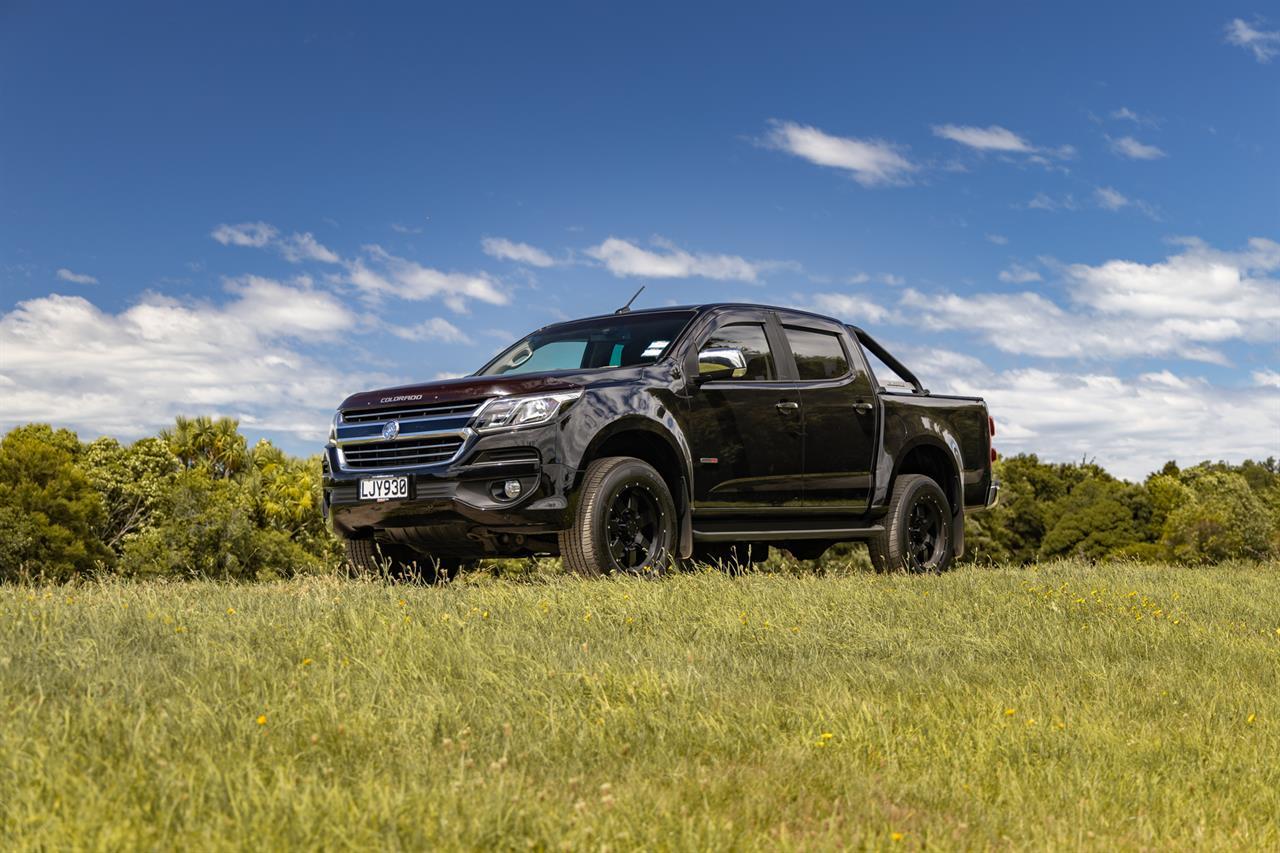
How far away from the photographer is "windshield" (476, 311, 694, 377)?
9.66 meters

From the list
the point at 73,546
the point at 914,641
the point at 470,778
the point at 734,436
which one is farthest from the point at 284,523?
the point at 470,778

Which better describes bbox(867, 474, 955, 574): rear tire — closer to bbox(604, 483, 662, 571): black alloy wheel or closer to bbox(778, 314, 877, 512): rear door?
bbox(778, 314, 877, 512): rear door

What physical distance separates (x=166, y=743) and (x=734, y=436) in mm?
5962

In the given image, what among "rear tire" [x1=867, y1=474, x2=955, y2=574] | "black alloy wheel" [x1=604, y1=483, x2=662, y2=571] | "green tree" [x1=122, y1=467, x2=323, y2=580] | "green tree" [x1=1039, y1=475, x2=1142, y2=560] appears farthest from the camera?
"green tree" [x1=1039, y1=475, x2=1142, y2=560]

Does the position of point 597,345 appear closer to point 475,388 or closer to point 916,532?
point 475,388

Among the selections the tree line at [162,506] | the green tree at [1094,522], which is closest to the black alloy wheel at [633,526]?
the tree line at [162,506]

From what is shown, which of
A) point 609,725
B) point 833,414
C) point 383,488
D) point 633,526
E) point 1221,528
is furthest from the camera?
point 1221,528

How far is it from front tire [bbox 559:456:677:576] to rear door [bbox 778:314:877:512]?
67.2 inches

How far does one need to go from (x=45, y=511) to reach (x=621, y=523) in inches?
1180

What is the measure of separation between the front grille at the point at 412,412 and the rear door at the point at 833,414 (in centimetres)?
303

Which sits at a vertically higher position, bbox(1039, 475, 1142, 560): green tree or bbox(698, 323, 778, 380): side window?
bbox(698, 323, 778, 380): side window

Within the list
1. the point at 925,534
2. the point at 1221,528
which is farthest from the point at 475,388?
the point at 1221,528

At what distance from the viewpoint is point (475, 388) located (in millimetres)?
8516

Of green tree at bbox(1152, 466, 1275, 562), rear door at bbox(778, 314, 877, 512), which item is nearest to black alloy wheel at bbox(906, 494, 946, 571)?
rear door at bbox(778, 314, 877, 512)
